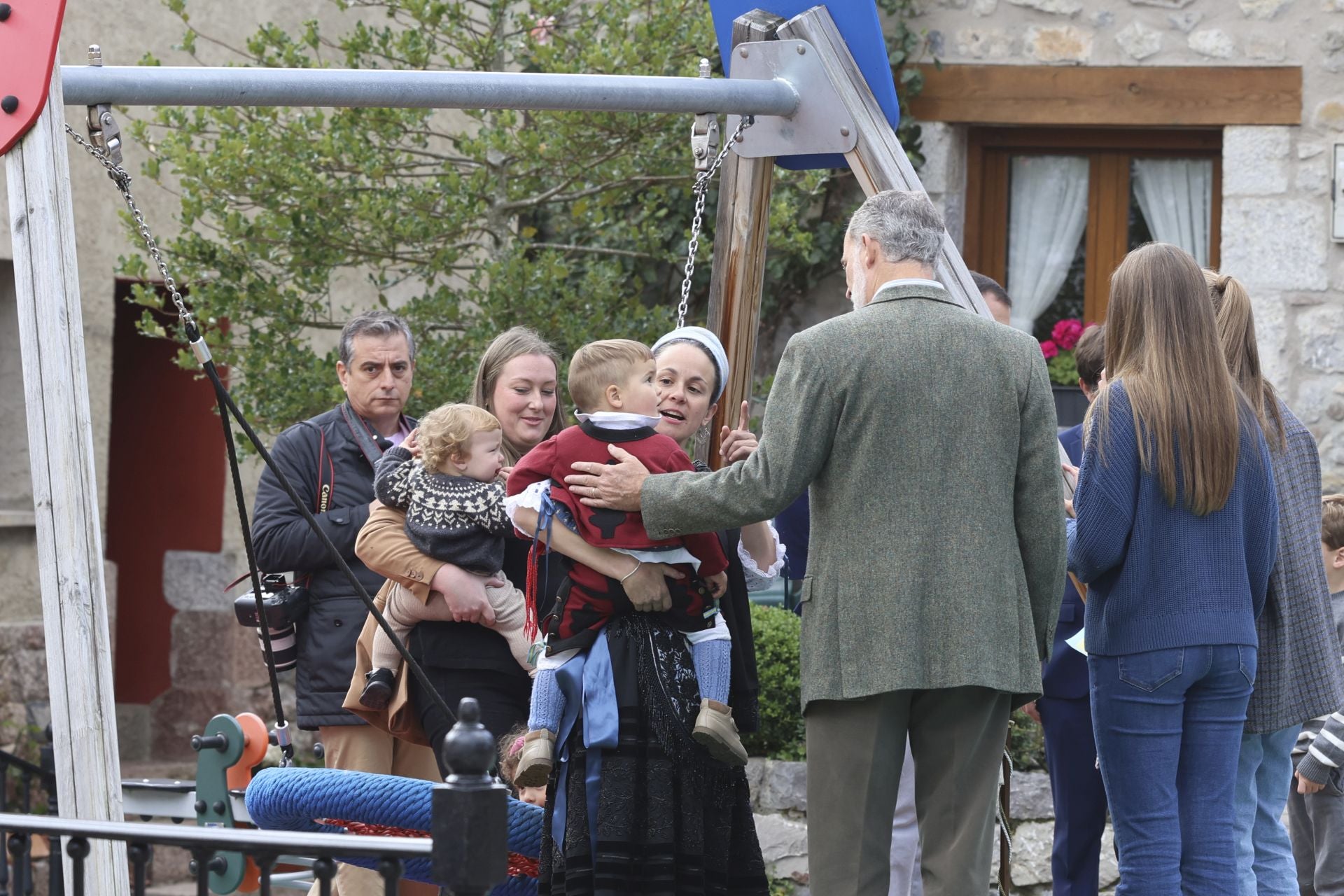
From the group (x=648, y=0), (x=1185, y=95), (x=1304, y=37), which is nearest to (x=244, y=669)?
(x=648, y=0)

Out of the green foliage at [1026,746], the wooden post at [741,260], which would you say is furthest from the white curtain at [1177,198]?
the wooden post at [741,260]

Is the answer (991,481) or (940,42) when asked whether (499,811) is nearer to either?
(991,481)

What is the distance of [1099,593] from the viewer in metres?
3.34

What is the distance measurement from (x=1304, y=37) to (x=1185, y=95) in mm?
519

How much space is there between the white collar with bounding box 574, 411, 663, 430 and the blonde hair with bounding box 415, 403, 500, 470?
1.73 feet

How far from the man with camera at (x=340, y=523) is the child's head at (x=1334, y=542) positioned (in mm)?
2421

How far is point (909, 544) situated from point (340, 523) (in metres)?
1.74

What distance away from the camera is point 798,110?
12.5 feet

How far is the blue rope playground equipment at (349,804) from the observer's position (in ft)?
10.5

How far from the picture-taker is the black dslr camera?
4133mm

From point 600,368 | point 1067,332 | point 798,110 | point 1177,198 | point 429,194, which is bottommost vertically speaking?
point 600,368

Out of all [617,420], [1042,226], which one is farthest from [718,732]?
[1042,226]

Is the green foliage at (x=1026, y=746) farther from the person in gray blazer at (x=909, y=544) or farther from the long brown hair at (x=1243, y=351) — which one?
the person in gray blazer at (x=909, y=544)

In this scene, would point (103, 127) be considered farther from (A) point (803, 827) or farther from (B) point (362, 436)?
(A) point (803, 827)
